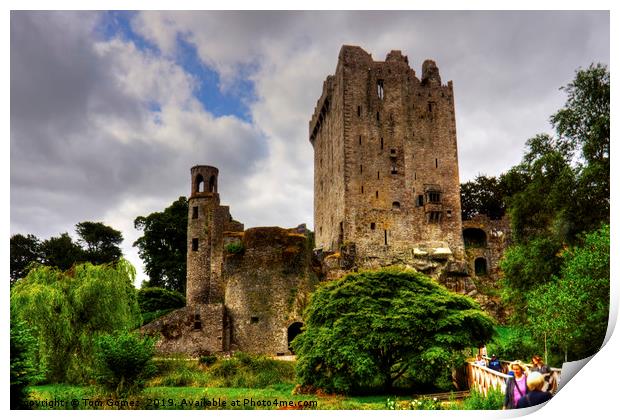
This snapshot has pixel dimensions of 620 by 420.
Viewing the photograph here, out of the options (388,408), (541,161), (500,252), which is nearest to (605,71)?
(541,161)

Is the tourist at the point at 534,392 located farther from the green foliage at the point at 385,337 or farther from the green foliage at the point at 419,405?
the green foliage at the point at 385,337

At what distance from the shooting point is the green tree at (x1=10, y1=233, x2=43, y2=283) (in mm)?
31453

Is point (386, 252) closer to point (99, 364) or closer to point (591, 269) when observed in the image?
point (591, 269)

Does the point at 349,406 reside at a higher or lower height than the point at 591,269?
lower

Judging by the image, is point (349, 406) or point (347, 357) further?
point (347, 357)

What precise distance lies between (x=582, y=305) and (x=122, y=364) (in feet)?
39.1

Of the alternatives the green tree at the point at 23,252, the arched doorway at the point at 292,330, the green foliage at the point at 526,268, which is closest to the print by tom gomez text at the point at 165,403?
the green foliage at the point at 526,268

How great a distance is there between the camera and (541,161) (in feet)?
64.5

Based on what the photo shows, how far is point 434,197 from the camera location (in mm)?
40125

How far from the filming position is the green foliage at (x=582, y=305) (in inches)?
599

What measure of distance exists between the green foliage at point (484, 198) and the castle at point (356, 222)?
22.9 feet

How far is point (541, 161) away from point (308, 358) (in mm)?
10009

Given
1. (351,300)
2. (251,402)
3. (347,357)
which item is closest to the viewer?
(251,402)

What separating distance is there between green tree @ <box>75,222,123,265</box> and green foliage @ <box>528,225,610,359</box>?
28.6m
